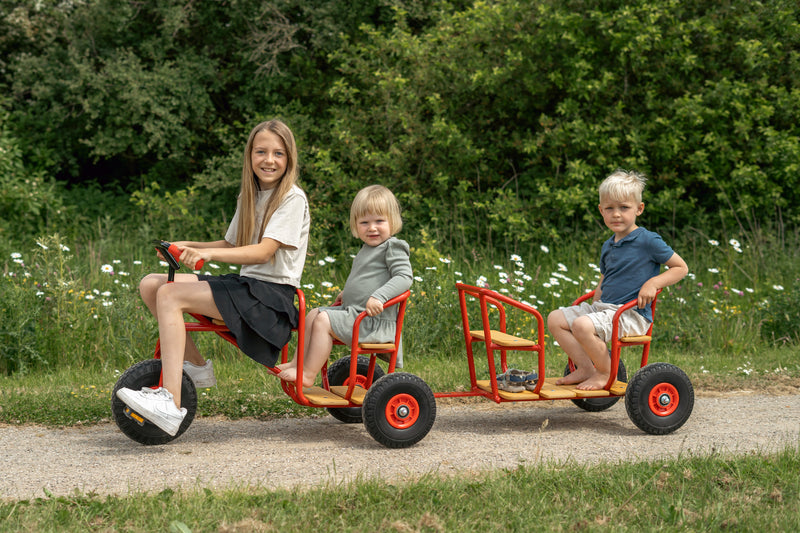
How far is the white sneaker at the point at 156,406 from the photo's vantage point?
405cm

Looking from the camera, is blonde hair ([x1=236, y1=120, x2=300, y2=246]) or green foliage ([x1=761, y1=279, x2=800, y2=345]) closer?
blonde hair ([x1=236, y1=120, x2=300, y2=246])

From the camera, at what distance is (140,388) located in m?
4.30

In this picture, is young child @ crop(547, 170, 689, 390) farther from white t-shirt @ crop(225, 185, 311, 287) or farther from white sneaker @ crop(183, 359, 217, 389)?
white sneaker @ crop(183, 359, 217, 389)

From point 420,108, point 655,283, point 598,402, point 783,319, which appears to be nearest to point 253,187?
point 655,283

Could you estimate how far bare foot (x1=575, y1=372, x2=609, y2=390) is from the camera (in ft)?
16.0

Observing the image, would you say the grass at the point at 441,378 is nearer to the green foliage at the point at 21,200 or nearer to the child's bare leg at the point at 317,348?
the green foliage at the point at 21,200

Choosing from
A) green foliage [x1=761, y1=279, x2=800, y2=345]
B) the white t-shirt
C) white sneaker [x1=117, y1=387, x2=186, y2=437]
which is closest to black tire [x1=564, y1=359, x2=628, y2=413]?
the white t-shirt

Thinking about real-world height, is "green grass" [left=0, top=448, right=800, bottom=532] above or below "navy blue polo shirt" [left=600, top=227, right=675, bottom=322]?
below

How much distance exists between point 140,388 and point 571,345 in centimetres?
248

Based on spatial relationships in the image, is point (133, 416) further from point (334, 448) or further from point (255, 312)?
point (334, 448)

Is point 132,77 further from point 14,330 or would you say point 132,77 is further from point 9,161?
point 14,330

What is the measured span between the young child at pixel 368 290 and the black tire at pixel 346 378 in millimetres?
488

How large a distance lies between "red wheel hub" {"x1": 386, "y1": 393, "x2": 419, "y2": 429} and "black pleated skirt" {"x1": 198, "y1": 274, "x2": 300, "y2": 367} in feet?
2.18

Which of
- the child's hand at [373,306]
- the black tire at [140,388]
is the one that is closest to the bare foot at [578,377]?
the child's hand at [373,306]
